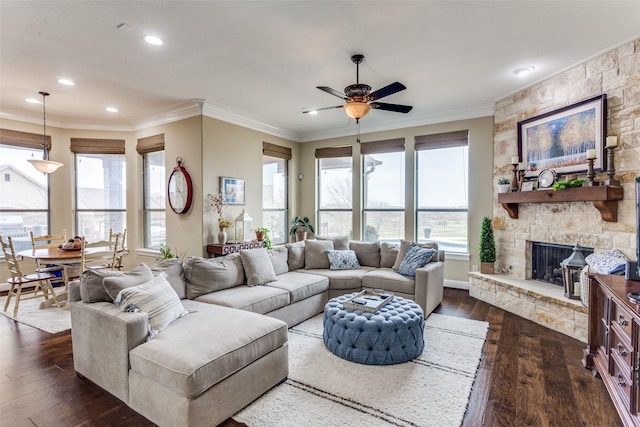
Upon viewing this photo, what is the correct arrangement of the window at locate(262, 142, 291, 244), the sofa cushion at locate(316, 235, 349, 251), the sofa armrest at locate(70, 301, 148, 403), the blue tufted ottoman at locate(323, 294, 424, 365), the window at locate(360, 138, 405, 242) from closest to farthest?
the sofa armrest at locate(70, 301, 148, 403) < the blue tufted ottoman at locate(323, 294, 424, 365) < the sofa cushion at locate(316, 235, 349, 251) < the window at locate(360, 138, 405, 242) < the window at locate(262, 142, 291, 244)

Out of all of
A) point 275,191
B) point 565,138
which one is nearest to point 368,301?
point 565,138

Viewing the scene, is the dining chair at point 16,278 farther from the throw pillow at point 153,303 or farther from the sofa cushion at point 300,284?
the sofa cushion at point 300,284

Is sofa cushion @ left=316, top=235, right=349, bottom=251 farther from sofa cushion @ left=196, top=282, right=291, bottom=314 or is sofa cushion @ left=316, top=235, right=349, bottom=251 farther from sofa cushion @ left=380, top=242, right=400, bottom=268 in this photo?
sofa cushion @ left=196, top=282, right=291, bottom=314

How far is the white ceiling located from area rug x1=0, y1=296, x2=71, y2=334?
118 inches

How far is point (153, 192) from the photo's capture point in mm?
6156

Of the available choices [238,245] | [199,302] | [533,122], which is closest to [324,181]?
[238,245]

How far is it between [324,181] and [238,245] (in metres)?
2.65

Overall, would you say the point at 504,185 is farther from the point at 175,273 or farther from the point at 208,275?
the point at 175,273

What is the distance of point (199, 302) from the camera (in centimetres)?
316

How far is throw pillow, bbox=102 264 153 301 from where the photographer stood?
248 cm

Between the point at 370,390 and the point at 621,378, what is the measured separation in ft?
5.57

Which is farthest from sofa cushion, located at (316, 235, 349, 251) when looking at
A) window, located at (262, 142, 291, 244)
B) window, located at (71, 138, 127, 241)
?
window, located at (71, 138, 127, 241)

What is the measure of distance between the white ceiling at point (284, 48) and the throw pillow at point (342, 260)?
92.9 inches

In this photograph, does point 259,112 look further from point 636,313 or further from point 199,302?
point 636,313
